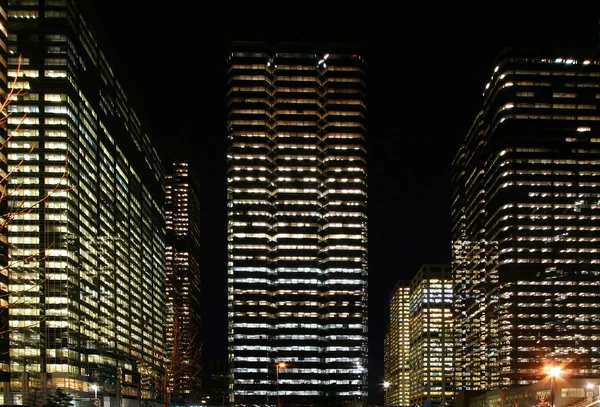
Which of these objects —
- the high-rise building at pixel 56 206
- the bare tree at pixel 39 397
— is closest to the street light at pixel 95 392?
the high-rise building at pixel 56 206

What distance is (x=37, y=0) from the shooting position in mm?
165500

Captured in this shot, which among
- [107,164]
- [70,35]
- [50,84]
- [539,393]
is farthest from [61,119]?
[539,393]

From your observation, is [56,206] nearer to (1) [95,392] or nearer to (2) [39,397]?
(1) [95,392]

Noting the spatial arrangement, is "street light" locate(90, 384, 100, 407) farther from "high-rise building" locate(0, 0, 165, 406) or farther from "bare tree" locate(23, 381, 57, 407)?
"bare tree" locate(23, 381, 57, 407)

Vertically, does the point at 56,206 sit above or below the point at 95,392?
above

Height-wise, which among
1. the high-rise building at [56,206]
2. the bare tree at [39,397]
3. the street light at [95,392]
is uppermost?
the high-rise building at [56,206]

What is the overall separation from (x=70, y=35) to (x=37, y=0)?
11082 mm

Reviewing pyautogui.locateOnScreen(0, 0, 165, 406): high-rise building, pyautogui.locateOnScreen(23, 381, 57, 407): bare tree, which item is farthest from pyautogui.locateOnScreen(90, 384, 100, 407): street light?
pyautogui.locateOnScreen(23, 381, 57, 407): bare tree

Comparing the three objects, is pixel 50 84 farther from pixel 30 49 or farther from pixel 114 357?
pixel 114 357

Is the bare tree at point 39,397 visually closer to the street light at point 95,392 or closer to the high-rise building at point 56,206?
the high-rise building at point 56,206

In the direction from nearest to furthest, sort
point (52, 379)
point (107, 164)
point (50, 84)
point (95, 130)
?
point (52, 379)
point (50, 84)
point (95, 130)
point (107, 164)

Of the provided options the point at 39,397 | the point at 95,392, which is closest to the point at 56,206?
the point at 95,392

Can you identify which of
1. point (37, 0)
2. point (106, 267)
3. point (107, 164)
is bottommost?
point (106, 267)

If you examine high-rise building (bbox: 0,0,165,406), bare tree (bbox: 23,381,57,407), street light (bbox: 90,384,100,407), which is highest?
high-rise building (bbox: 0,0,165,406)
